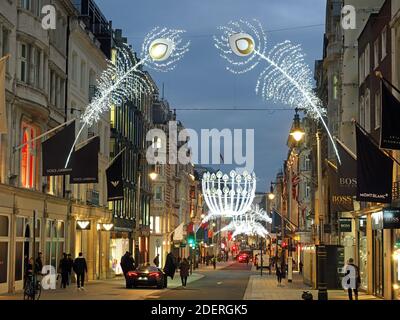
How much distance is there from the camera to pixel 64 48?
48844mm

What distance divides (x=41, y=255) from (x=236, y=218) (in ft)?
427

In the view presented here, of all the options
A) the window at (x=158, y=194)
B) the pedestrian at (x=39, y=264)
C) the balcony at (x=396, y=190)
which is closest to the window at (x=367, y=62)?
the balcony at (x=396, y=190)

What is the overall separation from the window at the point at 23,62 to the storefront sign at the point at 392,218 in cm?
1873

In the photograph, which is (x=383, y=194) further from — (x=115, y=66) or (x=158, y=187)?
(x=158, y=187)

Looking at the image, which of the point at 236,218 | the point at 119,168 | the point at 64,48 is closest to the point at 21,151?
the point at 119,168

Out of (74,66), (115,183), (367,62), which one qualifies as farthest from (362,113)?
(74,66)

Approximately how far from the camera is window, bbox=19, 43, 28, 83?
38.7m

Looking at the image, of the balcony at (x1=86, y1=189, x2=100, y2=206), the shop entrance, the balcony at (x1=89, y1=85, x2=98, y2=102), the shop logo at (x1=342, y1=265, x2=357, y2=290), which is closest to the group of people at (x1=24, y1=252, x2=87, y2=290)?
the balcony at (x1=86, y1=189, x2=100, y2=206)

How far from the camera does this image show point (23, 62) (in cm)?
3928

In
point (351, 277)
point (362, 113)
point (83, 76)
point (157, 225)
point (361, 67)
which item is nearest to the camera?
point (351, 277)

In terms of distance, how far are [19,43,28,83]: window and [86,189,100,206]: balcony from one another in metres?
16.3

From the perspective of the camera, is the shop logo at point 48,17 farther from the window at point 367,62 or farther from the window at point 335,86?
the window at point 335,86

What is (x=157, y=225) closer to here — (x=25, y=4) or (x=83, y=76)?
(x=83, y=76)

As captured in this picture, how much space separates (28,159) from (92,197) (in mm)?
14900
